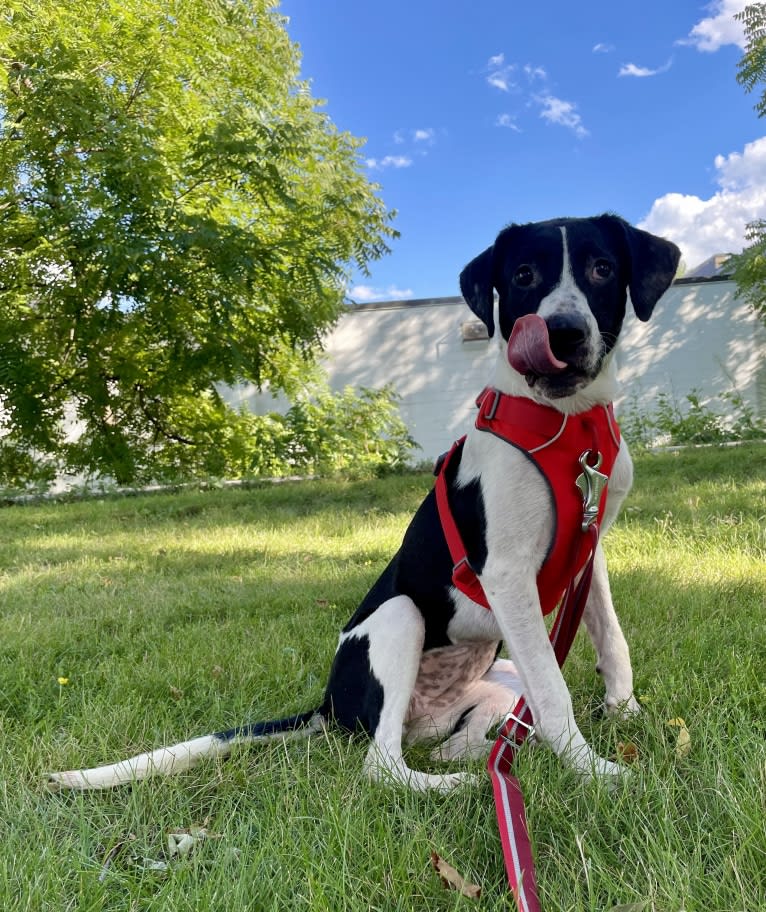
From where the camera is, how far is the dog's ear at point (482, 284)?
2133mm

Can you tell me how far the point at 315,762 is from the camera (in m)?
1.86

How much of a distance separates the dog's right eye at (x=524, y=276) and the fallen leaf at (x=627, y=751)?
4.58ft

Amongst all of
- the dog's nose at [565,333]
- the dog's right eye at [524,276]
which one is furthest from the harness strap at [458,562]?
the dog's right eye at [524,276]

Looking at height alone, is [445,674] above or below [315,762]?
above

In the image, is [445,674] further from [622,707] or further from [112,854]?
[112,854]

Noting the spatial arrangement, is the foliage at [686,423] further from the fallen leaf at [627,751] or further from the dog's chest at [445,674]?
the fallen leaf at [627,751]

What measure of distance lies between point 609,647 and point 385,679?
769 mm

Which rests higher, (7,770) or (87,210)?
(87,210)

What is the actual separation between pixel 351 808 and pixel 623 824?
639 mm

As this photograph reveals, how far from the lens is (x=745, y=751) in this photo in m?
1.61

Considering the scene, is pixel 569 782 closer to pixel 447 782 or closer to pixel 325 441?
pixel 447 782

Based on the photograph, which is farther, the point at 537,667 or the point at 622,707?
the point at 622,707

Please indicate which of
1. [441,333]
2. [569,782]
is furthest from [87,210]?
[569,782]

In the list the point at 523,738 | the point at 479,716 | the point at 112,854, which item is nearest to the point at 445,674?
the point at 479,716
